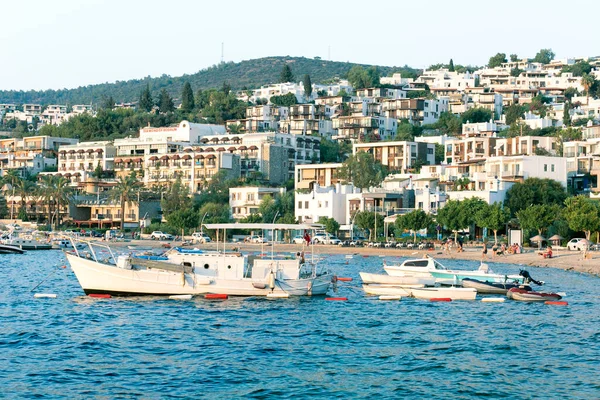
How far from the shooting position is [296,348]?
40.8 m

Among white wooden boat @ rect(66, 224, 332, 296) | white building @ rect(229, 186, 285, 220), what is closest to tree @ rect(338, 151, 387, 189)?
white building @ rect(229, 186, 285, 220)

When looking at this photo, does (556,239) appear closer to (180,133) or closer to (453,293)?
(453,293)

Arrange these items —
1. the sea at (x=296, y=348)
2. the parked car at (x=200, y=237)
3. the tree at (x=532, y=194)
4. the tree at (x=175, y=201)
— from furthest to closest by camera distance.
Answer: the tree at (x=175, y=201), the parked car at (x=200, y=237), the tree at (x=532, y=194), the sea at (x=296, y=348)

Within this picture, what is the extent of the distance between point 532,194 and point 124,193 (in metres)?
66.7

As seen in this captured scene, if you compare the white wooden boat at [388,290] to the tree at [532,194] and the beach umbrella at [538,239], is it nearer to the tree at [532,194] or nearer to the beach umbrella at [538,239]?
the beach umbrella at [538,239]

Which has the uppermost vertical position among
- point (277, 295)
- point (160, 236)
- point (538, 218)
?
point (538, 218)

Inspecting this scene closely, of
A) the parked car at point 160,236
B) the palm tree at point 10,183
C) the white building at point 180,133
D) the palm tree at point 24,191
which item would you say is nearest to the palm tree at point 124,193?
the palm tree at point 24,191

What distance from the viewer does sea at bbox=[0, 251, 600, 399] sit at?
Answer: 32.9m

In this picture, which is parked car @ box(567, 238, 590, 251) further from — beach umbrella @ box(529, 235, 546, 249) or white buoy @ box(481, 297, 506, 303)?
white buoy @ box(481, 297, 506, 303)

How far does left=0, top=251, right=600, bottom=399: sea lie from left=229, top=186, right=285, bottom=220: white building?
3425 inches

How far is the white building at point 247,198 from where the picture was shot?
482 ft

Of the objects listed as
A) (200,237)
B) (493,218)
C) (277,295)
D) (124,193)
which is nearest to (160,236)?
(200,237)

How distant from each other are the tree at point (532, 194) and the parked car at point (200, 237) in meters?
40.7

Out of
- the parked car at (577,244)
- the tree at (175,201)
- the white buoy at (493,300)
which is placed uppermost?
the tree at (175,201)
